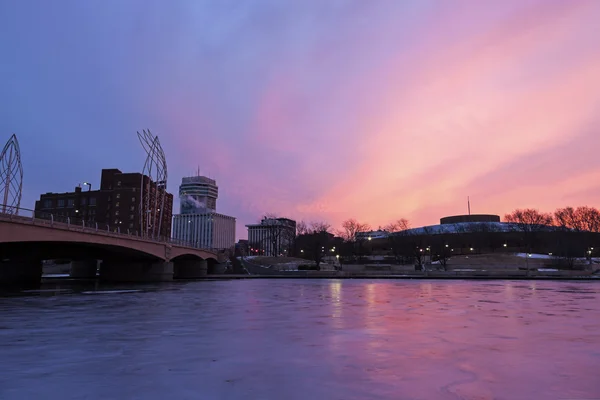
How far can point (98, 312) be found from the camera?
22156 mm

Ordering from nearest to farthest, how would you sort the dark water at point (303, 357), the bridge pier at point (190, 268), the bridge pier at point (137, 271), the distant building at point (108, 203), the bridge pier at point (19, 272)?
the dark water at point (303, 357)
the bridge pier at point (19, 272)
the bridge pier at point (137, 271)
the bridge pier at point (190, 268)
the distant building at point (108, 203)

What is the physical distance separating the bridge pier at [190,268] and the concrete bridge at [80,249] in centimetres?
79

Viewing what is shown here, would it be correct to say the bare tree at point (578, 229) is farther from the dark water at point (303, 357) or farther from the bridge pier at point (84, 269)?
the bridge pier at point (84, 269)

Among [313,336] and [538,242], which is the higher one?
[538,242]

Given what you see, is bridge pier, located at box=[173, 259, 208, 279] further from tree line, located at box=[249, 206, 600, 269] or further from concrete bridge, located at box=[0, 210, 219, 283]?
tree line, located at box=[249, 206, 600, 269]

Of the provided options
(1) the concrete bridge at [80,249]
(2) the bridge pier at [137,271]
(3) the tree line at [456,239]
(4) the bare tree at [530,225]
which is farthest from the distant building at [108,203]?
(4) the bare tree at [530,225]

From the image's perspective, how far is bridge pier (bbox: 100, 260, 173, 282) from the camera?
2761 inches

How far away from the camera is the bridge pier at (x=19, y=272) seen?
60875 millimetres

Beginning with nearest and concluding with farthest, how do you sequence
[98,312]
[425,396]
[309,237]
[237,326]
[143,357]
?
[425,396] → [143,357] → [237,326] → [98,312] → [309,237]

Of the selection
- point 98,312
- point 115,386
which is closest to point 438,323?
point 115,386

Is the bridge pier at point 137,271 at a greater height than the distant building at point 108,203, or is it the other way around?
the distant building at point 108,203

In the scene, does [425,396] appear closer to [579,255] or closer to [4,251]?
[4,251]

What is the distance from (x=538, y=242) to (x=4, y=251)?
146 m

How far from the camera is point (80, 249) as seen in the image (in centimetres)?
5950
